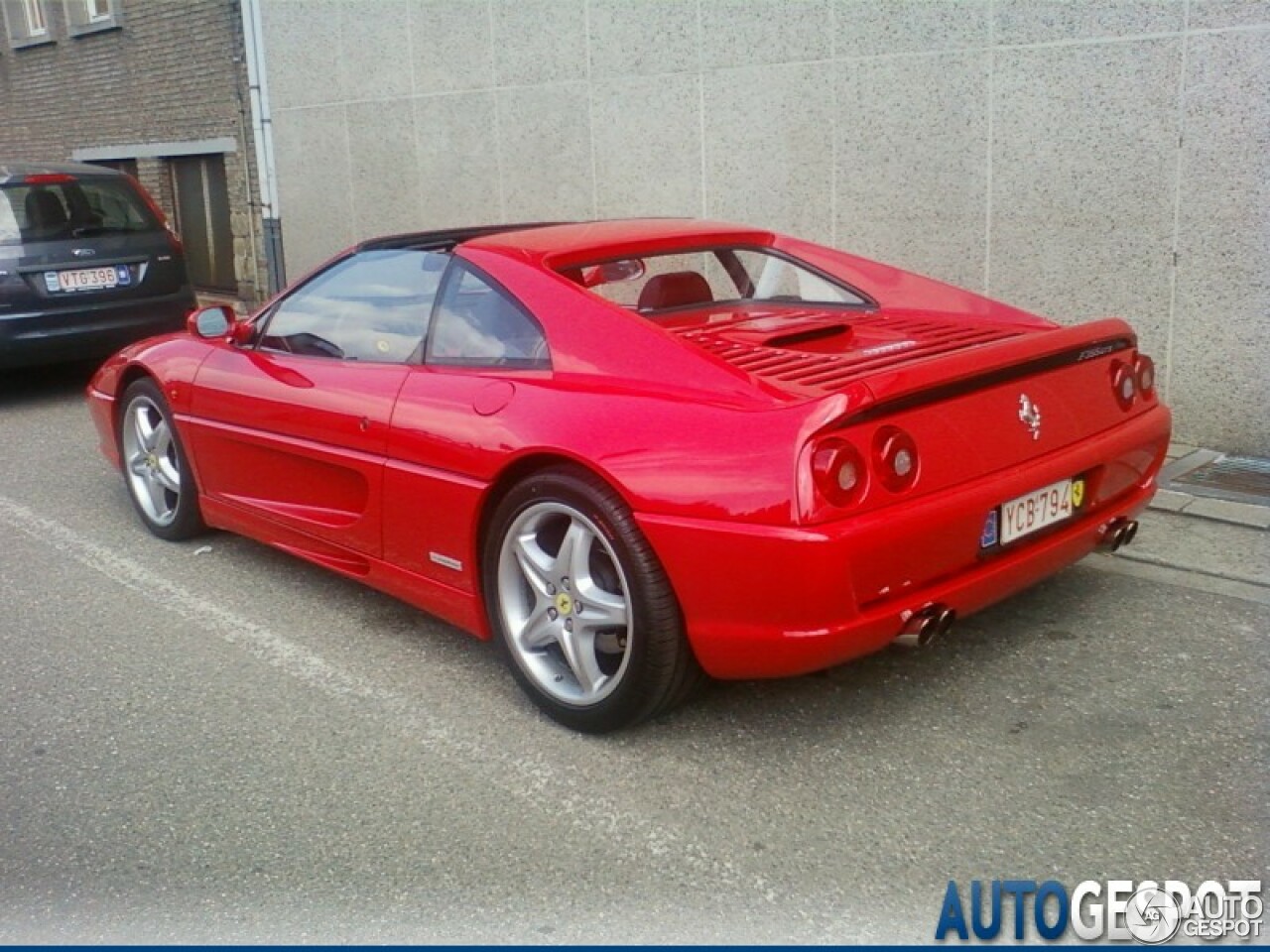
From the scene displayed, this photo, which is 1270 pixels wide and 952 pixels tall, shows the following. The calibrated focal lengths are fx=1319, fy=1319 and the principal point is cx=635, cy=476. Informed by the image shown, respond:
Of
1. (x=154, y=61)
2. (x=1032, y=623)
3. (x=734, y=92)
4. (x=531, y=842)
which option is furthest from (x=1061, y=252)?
(x=154, y=61)

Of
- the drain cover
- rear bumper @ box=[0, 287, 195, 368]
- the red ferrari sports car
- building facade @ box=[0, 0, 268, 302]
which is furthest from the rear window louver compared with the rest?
building facade @ box=[0, 0, 268, 302]

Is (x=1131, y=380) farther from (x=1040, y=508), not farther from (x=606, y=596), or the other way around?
(x=606, y=596)

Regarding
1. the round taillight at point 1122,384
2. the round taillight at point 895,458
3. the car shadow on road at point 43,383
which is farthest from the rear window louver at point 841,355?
the car shadow on road at point 43,383

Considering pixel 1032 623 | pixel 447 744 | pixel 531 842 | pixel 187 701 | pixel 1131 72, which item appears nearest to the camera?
pixel 531 842

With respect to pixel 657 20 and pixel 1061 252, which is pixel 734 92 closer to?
pixel 657 20

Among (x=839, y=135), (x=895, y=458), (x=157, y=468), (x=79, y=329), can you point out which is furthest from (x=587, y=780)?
(x=79, y=329)

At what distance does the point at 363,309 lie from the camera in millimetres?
4477

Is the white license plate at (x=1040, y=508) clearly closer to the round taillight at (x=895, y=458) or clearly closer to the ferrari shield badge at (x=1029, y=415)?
the ferrari shield badge at (x=1029, y=415)

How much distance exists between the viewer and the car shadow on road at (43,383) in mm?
9102

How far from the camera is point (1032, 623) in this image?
4.22 meters

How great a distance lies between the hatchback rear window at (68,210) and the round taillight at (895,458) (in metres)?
7.16

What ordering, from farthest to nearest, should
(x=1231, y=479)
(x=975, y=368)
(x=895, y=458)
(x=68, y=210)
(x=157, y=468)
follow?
(x=68, y=210), (x=1231, y=479), (x=157, y=468), (x=975, y=368), (x=895, y=458)

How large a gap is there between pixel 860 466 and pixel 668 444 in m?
0.48

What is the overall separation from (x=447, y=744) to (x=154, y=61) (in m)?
12.5
